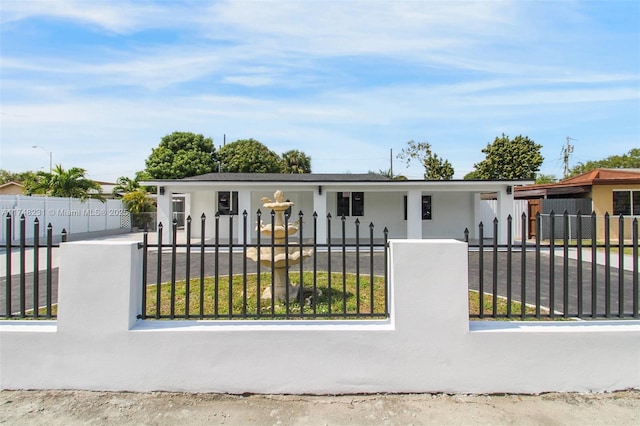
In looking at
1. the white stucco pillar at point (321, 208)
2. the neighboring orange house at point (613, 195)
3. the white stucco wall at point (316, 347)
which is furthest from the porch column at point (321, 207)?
the neighboring orange house at point (613, 195)

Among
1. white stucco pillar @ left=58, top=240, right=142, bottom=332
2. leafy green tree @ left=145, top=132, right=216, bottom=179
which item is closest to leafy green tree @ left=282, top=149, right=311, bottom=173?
leafy green tree @ left=145, top=132, right=216, bottom=179

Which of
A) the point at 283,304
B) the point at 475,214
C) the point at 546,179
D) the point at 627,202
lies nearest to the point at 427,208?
the point at 475,214

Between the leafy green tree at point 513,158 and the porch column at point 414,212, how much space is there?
58.1 ft

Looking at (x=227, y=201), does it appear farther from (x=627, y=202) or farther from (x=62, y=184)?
(x=627, y=202)

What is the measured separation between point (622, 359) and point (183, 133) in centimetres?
3368

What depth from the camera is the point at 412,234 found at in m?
14.7

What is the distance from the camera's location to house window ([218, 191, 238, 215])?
1784 cm

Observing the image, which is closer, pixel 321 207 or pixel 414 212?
pixel 414 212

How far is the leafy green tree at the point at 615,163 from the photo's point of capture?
4050 centimetres

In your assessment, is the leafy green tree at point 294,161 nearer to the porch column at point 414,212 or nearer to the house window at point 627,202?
the porch column at point 414,212

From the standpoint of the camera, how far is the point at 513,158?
30219 mm

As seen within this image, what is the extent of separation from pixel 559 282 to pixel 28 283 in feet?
37.6

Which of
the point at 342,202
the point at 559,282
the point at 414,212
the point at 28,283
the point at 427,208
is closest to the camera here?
the point at 28,283

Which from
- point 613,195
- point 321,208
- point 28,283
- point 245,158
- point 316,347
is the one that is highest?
point 245,158
